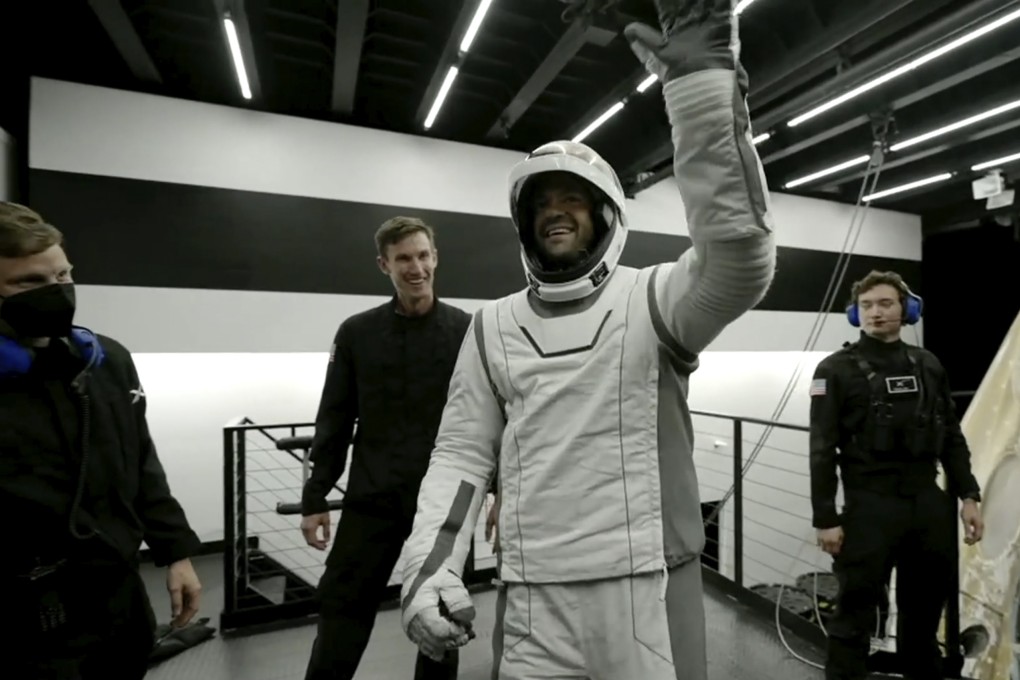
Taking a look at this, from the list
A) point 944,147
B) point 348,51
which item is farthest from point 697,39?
point 944,147

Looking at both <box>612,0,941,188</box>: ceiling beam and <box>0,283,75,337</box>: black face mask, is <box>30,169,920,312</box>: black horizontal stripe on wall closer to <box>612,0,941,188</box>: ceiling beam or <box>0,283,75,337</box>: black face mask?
<box>612,0,941,188</box>: ceiling beam

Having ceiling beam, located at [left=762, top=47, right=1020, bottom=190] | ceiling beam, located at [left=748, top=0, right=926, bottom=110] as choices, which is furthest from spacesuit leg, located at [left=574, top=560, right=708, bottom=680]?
ceiling beam, located at [left=762, top=47, right=1020, bottom=190]

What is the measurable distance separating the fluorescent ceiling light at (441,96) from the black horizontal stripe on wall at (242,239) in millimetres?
737

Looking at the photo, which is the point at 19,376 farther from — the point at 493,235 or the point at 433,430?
the point at 493,235

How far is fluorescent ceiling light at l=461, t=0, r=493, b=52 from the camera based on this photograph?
3.14 m

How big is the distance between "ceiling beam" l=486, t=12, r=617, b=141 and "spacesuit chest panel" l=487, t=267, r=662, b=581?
2.21 meters

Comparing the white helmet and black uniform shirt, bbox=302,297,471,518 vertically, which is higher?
the white helmet

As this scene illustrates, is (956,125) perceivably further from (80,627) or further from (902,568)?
(80,627)

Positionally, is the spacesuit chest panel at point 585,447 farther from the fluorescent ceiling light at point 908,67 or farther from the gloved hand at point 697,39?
the fluorescent ceiling light at point 908,67

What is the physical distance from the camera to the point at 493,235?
518 centimetres

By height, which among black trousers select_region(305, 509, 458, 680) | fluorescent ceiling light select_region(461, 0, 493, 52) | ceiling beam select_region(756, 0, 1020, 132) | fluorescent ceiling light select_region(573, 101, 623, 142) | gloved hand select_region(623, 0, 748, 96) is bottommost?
black trousers select_region(305, 509, 458, 680)

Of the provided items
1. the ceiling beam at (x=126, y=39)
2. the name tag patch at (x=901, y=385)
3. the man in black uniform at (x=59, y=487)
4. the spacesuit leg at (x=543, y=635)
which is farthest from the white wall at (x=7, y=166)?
the name tag patch at (x=901, y=385)

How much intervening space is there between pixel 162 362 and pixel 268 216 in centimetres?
147

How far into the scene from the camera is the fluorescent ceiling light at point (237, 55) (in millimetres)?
3229
